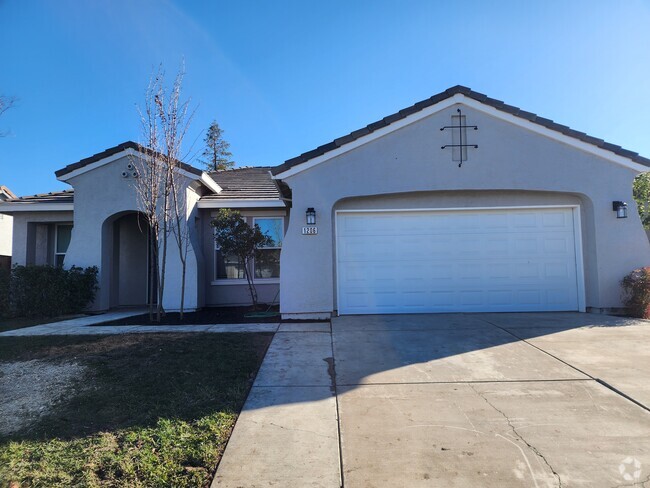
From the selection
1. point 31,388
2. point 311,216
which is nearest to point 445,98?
point 311,216

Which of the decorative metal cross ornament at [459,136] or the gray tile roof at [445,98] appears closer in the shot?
the gray tile roof at [445,98]

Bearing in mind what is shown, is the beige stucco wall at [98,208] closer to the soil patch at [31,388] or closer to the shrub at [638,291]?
the soil patch at [31,388]

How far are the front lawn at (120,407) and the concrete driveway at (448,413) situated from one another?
0.34 m

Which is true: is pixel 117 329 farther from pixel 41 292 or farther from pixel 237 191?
pixel 237 191

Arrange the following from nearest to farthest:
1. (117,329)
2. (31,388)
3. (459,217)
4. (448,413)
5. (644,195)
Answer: (448,413) → (31,388) → (117,329) → (459,217) → (644,195)

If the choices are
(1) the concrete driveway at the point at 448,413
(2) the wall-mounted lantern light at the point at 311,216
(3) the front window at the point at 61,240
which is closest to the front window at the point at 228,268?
(2) the wall-mounted lantern light at the point at 311,216

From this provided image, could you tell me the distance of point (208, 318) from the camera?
9617 millimetres

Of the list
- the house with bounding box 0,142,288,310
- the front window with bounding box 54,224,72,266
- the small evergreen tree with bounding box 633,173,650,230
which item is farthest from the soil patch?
the small evergreen tree with bounding box 633,173,650,230

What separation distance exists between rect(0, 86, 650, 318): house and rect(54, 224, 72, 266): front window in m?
7.65

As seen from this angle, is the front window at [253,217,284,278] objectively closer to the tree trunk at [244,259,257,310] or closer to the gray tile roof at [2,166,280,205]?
the tree trunk at [244,259,257,310]

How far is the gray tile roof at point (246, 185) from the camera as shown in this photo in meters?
12.3

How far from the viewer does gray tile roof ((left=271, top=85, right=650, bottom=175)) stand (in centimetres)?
891

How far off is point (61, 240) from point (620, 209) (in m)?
15.1

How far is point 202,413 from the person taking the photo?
A: 415 centimetres
